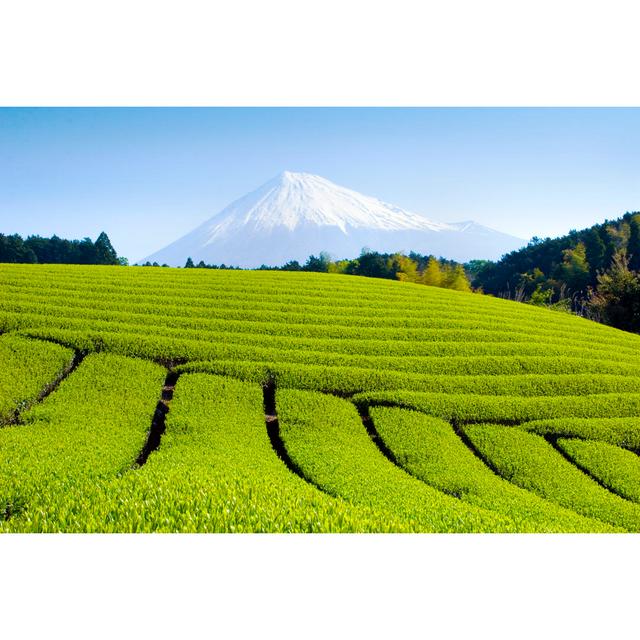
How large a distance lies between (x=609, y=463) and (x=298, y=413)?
4654 millimetres

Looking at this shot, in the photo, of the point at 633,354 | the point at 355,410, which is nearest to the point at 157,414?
the point at 355,410

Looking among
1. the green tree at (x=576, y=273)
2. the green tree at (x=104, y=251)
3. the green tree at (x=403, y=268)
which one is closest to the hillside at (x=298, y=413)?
the green tree at (x=104, y=251)

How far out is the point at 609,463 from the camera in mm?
7266

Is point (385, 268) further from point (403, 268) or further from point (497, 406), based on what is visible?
point (497, 406)

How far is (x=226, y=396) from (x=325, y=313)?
4857mm

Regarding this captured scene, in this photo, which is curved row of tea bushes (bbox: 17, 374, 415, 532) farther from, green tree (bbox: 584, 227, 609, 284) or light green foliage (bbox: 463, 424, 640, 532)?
green tree (bbox: 584, 227, 609, 284)

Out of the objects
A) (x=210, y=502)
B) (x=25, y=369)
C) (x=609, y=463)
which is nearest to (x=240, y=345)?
(x=25, y=369)

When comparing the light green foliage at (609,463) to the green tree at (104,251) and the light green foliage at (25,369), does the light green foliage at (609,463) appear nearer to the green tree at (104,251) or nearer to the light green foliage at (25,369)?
the light green foliage at (25,369)

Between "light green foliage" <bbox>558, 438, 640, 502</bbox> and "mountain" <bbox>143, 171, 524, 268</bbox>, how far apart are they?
23566 millimetres

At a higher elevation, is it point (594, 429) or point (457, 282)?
point (457, 282)

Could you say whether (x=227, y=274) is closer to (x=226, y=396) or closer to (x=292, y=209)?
(x=226, y=396)

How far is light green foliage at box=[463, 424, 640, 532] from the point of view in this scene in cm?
598

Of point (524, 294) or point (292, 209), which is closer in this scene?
point (524, 294)

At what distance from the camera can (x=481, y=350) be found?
1117 cm
